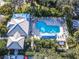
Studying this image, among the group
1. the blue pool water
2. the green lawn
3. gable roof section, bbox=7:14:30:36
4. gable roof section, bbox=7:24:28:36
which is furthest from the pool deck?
the green lawn

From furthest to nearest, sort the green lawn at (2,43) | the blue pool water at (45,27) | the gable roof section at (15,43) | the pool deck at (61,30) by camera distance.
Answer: the blue pool water at (45,27)
the pool deck at (61,30)
the green lawn at (2,43)
the gable roof section at (15,43)

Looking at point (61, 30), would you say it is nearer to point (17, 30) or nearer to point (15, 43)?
point (17, 30)

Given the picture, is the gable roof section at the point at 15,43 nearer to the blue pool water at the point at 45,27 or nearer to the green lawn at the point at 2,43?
the green lawn at the point at 2,43

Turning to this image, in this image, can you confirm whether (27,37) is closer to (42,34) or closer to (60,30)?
(42,34)

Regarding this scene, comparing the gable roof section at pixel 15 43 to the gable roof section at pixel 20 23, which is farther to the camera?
the gable roof section at pixel 20 23

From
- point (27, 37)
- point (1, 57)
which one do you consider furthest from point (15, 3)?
point (1, 57)

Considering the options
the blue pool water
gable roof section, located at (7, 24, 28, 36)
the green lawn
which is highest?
gable roof section, located at (7, 24, 28, 36)

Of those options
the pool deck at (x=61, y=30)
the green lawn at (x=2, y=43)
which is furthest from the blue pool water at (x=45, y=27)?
the green lawn at (x=2, y=43)

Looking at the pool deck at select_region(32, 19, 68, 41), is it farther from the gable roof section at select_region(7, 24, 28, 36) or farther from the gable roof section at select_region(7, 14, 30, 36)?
the gable roof section at select_region(7, 24, 28, 36)
